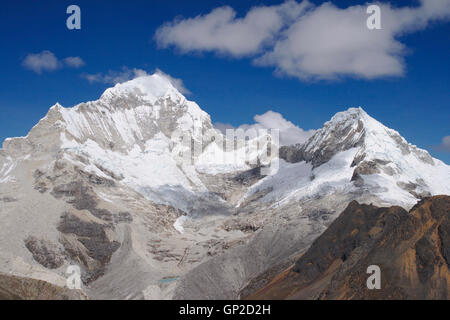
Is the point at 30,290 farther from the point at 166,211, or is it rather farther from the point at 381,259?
the point at 166,211

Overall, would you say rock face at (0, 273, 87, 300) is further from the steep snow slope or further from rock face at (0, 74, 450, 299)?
the steep snow slope

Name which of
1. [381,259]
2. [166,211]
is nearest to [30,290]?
[381,259]

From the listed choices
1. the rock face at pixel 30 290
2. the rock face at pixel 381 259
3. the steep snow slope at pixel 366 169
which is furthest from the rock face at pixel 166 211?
the rock face at pixel 30 290

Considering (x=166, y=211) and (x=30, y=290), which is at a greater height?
(x=166, y=211)

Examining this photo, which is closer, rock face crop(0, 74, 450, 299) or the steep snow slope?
rock face crop(0, 74, 450, 299)

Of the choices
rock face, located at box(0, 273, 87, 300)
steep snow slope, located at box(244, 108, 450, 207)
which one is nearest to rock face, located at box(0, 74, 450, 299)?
steep snow slope, located at box(244, 108, 450, 207)
